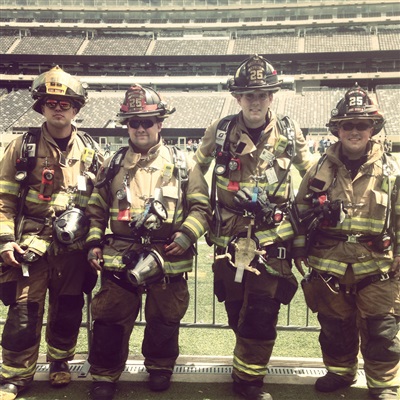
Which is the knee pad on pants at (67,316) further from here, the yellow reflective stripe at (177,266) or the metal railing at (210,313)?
the yellow reflective stripe at (177,266)

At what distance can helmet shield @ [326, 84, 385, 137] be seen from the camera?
323cm

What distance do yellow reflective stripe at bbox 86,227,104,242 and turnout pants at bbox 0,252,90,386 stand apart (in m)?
0.26

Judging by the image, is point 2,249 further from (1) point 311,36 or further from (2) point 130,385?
(1) point 311,36

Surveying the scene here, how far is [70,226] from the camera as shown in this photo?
3.27 meters

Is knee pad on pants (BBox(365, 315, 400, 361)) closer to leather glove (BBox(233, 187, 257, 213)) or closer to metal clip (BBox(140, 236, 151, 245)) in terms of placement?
leather glove (BBox(233, 187, 257, 213))

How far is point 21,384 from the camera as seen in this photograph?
3281mm

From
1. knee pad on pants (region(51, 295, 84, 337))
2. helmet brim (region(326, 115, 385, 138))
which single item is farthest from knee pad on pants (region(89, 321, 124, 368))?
helmet brim (region(326, 115, 385, 138))

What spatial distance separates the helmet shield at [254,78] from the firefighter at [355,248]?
0.54m

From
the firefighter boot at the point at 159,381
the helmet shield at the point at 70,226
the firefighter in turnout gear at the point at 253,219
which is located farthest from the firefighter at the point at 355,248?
the helmet shield at the point at 70,226

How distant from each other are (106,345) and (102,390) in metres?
0.31

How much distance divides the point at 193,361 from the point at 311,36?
46.3m

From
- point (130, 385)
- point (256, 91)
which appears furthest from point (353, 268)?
point (130, 385)

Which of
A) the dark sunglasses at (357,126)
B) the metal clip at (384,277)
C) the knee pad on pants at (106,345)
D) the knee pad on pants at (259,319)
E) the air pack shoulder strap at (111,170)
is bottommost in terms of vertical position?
the knee pad on pants at (106,345)

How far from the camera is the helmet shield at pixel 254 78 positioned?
10.9ft
